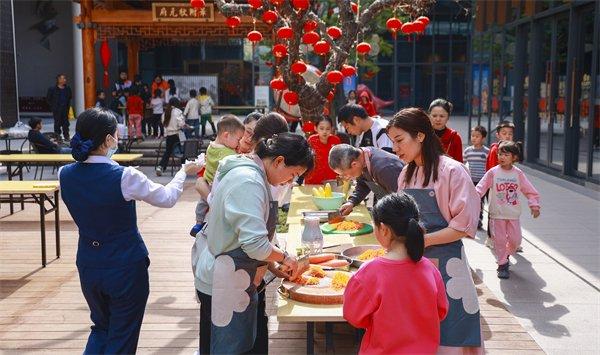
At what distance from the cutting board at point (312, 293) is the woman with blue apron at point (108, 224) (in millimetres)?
759

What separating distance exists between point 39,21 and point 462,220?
86.9 feet

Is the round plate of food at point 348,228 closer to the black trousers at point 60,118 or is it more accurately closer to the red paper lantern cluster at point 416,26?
the red paper lantern cluster at point 416,26

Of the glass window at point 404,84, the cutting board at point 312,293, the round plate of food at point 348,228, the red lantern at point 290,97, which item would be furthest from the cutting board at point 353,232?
the glass window at point 404,84

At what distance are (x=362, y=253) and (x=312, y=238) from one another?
1.00 ft

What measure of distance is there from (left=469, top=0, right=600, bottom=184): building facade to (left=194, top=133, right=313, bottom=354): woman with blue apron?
30.1 feet

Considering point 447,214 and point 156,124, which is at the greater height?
point 447,214

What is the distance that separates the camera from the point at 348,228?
4.31m

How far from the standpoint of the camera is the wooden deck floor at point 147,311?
4.18 m

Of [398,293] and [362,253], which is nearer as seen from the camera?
[398,293]

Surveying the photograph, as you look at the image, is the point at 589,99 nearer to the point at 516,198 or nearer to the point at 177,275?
the point at 516,198

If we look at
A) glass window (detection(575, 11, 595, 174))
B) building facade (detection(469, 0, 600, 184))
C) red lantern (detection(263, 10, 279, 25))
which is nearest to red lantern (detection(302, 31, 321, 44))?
red lantern (detection(263, 10, 279, 25))

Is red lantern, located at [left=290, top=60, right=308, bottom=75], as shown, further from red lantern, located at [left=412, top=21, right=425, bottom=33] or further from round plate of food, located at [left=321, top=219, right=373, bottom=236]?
round plate of food, located at [left=321, top=219, right=373, bottom=236]

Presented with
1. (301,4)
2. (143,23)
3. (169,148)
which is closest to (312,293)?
(301,4)

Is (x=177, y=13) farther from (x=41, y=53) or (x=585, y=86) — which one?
(x=41, y=53)
